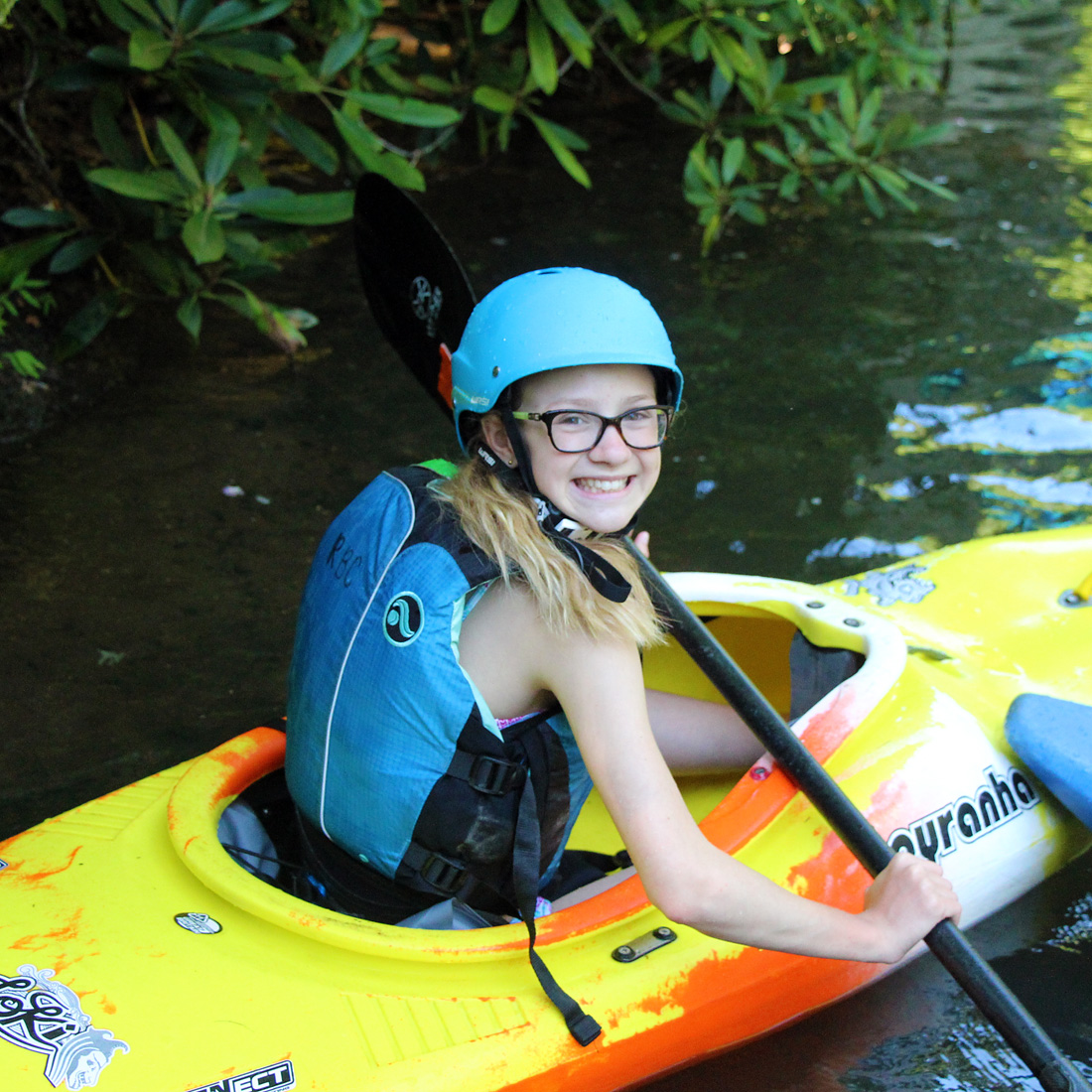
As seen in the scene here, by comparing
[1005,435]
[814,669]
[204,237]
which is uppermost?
[204,237]

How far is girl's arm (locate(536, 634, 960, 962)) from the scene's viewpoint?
1713 millimetres

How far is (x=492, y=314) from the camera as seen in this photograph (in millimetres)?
1895

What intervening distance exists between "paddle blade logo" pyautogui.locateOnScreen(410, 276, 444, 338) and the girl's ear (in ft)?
3.15

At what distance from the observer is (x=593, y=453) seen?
1818mm

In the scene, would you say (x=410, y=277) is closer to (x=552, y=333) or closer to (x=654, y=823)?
(x=552, y=333)

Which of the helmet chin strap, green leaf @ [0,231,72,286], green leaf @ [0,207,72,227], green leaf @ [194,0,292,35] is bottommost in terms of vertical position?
green leaf @ [0,231,72,286]

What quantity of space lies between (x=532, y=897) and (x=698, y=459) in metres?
2.65

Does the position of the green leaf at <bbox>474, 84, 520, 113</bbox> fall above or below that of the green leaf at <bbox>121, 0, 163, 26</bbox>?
below

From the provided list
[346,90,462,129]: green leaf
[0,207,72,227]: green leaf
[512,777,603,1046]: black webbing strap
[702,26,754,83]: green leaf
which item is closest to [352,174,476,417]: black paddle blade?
[346,90,462,129]: green leaf

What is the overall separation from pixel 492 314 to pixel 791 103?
9.59 feet

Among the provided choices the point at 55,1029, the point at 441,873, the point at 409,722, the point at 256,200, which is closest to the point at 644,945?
the point at 441,873

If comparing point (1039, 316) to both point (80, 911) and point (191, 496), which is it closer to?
point (191, 496)

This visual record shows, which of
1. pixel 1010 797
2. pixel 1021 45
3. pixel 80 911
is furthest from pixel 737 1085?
pixel 1021 45

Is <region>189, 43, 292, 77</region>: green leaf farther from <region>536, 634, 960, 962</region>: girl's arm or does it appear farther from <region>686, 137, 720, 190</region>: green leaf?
<region>536, 634, 960, 962</region>: girl's arm
